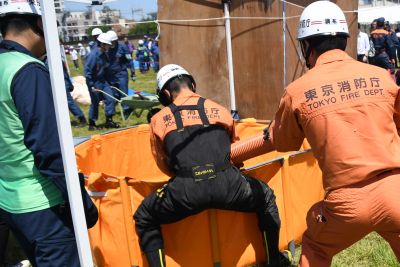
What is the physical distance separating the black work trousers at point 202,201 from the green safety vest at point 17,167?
2.87 ft

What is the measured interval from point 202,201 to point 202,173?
0.20m

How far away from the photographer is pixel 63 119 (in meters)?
1.70

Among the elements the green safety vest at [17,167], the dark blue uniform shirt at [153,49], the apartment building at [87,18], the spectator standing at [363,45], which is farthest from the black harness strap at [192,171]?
the dark blue uniform shirt at [153,49]

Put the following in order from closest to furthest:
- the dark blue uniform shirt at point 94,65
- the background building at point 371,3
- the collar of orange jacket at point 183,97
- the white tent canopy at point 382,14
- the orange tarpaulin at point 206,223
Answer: the collar of orange jacket at point 183,97 < the orange tarpaulin at point 206,223 < the dark blue uniform shirt at point 94,65 < the white tent canopy at point 382,14 < the background building at point 371,3

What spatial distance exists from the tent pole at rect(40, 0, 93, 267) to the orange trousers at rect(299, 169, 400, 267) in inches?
52.0

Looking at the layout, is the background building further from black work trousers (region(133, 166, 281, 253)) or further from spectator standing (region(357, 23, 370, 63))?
black work trousers (region(133, 166, 281, 253))

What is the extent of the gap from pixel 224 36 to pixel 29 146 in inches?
202

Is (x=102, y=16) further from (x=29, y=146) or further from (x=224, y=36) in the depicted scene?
(x=29, y=146)

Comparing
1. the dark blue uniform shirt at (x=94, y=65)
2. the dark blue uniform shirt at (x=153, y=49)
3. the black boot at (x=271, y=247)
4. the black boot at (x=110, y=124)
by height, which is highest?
the dark blue uniform shirt at (x=153, y=49)

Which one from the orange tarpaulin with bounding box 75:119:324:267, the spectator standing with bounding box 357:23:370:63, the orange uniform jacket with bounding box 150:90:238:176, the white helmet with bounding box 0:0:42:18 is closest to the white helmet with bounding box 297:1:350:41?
the orange uniform jacket with bounding box 150:90:238:176

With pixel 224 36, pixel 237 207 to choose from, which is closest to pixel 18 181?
pixel 237 207

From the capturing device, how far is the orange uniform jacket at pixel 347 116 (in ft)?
6.72

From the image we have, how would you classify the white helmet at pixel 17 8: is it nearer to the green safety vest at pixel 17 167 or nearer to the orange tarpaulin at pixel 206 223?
the green safety vest at pixel 17 167

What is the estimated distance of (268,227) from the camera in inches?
123
